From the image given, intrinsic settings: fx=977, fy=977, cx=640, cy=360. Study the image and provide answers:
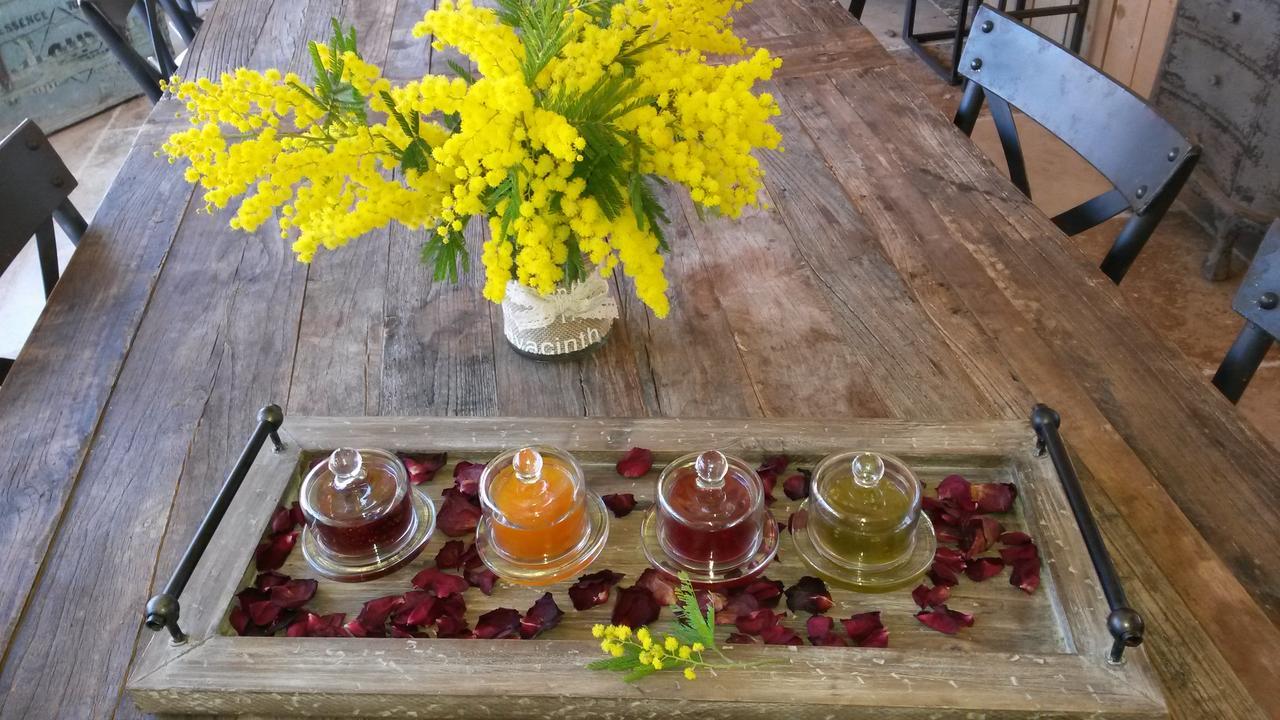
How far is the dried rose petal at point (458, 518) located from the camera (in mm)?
982

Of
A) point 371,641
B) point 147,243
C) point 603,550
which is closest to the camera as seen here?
point 371,641

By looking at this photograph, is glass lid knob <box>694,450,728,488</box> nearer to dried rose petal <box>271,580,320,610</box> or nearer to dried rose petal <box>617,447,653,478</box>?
dried rose petal <box>617,447,653,478</box>

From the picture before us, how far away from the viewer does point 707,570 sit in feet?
3.06

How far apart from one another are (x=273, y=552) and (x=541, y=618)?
0.94 feet

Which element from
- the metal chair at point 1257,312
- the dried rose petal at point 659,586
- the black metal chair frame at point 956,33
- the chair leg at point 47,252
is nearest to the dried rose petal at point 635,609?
the dried rose petal at point 659,586

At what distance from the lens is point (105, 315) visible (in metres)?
1.34

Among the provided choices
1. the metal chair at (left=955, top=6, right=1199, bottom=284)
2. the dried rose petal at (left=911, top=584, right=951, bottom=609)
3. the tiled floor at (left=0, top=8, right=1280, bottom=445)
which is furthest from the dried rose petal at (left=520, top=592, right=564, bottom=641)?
the tiled floor at (left=0, top=8, right=1280, bottom=445)

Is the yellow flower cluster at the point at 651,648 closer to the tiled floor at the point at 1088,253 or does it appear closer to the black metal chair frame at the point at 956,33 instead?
the tiled floor at the point at 1088,253

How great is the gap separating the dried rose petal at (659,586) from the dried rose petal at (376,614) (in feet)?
0.74

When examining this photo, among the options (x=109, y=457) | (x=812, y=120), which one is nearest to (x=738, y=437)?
(x=109, y=457)

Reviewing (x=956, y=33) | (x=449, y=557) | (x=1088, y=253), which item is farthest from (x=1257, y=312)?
(x=956, y=33)

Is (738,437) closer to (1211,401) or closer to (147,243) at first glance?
(1211,401)

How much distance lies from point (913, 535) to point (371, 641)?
1.68 feet

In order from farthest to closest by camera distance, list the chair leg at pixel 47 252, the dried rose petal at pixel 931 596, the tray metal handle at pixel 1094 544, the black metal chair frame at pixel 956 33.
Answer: the black metal chair frame at pixel 956 33 → the chair leg at pixel 47 252 → the dried rose petal at pixel 931 596 → the tray metal handle at pixel 1094 544
